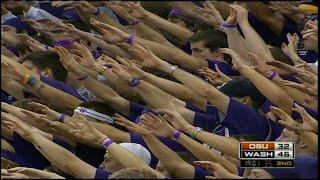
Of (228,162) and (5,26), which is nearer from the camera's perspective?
(228,162)

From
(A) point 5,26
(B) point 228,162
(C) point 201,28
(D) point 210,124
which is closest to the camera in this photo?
(B) point 228,162

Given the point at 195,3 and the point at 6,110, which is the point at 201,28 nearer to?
the point at 195,3

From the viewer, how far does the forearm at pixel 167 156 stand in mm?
3055

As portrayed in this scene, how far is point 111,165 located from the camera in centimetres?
323

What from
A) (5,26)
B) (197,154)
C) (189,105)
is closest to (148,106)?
(189,105)

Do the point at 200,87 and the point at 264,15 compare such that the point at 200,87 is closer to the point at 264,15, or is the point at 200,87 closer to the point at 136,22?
the point at 264,15

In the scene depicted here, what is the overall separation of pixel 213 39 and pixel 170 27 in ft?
1.79

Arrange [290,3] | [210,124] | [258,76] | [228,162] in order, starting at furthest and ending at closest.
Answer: [290,3] < [210,124] < [258,76] < [228,162]

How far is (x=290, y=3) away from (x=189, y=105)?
0.85m

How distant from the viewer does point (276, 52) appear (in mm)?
3883
